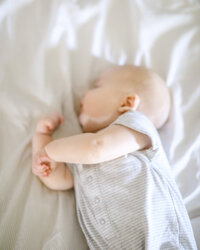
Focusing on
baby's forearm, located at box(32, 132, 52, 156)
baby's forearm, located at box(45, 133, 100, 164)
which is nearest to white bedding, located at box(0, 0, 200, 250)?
baby's forearm, located at box(32, 132, 52, 156)

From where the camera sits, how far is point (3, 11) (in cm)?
108

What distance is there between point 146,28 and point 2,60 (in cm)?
70

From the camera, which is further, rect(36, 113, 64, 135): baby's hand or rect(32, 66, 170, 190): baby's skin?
rect(36, 113, 64, 135): baby's hand

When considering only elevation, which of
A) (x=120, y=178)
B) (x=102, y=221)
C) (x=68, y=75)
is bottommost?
(x=102, y=221)

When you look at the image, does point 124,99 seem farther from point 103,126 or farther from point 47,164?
point 47,164

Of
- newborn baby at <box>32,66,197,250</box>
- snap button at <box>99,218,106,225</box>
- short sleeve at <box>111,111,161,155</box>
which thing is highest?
short sleeve at <box>111,111,161,155</box>

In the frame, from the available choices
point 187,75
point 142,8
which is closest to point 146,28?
point 142,8

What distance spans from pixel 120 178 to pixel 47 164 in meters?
0.24

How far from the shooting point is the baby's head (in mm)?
990

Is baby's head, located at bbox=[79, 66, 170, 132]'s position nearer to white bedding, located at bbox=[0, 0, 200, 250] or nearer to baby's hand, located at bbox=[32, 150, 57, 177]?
white bedding, located at bbox=[0, 0, 200, 250]

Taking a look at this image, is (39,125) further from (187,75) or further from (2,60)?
(187,75)

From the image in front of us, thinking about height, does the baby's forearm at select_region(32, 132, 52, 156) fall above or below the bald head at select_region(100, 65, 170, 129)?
below

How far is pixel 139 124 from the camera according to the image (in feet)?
2.90

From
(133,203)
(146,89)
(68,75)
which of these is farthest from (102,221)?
(68,75)
